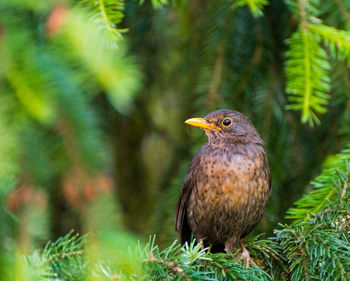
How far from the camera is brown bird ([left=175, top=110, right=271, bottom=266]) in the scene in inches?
122

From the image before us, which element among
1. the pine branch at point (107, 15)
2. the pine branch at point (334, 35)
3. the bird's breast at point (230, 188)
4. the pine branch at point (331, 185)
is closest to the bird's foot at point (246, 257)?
the pine branch at point (331, 185)

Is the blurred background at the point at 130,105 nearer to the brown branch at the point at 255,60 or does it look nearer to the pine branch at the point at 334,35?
the brown branch at the point at 255,60

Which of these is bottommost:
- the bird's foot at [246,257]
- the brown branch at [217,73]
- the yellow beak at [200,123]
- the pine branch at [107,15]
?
the bird's foot at [246,257]

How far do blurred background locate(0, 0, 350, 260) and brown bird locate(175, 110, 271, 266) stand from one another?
0.10 m

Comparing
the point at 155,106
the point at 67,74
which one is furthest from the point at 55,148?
the point at 155,106

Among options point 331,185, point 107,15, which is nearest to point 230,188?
point 331,185

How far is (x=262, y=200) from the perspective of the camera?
3.10m

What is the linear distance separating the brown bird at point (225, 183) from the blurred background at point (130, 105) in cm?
10

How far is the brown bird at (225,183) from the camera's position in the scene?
3.11m

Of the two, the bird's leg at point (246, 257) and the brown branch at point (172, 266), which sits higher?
the brown branch at point (172, 266)

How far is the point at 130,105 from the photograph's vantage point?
3.74 meters

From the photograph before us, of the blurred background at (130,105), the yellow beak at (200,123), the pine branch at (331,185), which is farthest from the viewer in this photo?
the yellow beak at (200,123)

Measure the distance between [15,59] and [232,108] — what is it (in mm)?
2126

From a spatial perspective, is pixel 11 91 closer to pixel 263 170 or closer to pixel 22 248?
pixel 22 248
